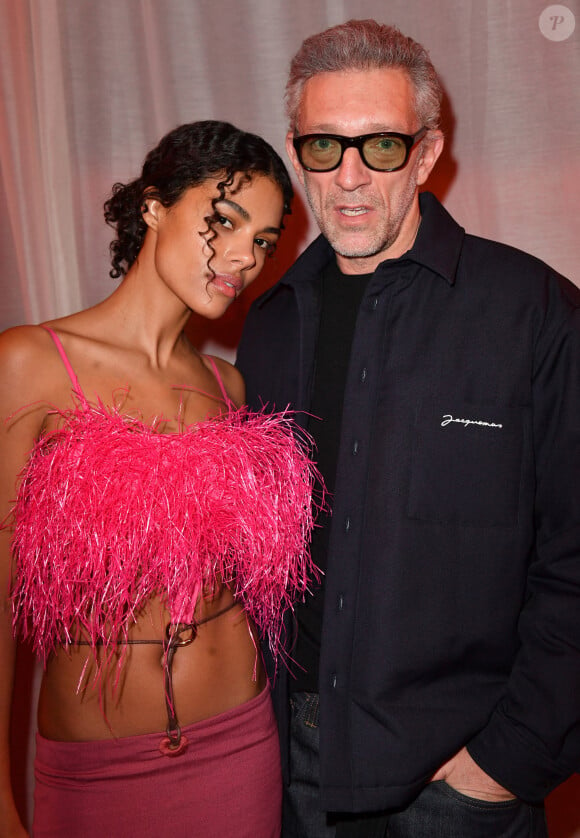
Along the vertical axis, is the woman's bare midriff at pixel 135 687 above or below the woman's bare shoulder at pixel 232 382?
below

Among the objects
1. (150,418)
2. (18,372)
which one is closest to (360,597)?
(150,418)

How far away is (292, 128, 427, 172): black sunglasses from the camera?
1.81 m

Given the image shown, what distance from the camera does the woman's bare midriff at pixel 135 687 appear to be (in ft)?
5.37

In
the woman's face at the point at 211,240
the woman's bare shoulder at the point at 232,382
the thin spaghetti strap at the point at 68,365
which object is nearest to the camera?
the thin spaghetti strap at the point at 68,365

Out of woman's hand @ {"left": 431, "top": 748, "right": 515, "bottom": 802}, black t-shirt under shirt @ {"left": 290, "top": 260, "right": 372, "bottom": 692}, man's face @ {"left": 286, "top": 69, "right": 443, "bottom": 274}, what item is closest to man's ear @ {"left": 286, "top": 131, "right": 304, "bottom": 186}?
man's face @ {"left": 286, "top": 69, "right": 443, "bottom": 274}

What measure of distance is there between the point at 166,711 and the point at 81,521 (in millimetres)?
465

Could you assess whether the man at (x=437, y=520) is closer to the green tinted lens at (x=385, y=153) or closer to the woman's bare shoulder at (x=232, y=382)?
the green tinted lens at (x=385, y=153)

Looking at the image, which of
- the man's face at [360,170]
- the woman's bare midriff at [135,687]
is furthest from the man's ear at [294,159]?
the woman's bare midriff at [135,687]

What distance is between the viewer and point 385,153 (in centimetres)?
183

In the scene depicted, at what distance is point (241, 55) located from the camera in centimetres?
250

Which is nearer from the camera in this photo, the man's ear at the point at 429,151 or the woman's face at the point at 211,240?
the woman's face at the point at 211,240

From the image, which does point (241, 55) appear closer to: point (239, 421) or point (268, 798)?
point (239, 421)

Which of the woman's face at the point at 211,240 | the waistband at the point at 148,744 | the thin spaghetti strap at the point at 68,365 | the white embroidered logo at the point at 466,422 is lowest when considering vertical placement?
the waistband at the point at 148,744

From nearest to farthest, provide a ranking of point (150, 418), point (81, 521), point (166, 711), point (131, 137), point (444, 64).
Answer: point (81, 521) → point (166, 711) → point (150, 418) → point (444, 64) → point (131, 137)
